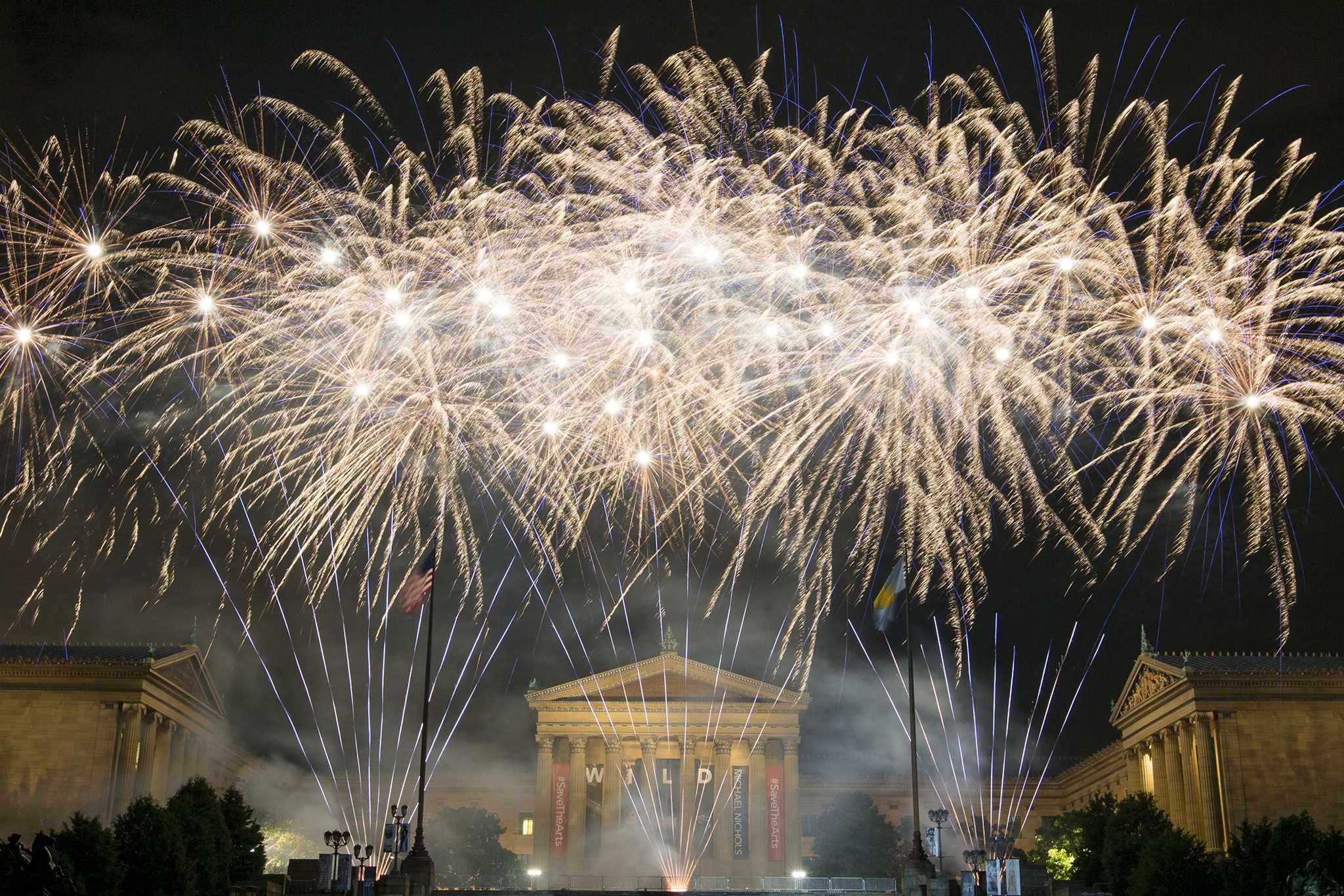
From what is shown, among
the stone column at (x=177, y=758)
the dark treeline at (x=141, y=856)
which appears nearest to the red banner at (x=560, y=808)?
the stone column at (x=177, y=758)

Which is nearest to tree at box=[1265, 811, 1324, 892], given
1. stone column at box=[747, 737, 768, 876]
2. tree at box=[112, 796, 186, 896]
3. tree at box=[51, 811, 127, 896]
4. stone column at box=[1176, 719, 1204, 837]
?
stone column at box=[1176, 719, 1204, 837]

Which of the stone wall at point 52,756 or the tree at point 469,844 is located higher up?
the stone wall at point 52,756

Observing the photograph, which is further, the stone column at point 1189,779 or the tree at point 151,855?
the stone column at point 1189,779

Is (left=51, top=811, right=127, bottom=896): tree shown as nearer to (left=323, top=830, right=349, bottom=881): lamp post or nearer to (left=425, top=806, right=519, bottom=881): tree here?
(left=323, top=830, right=349, bottom=881): lamp post

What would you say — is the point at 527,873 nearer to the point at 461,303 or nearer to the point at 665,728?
the point at 665,728

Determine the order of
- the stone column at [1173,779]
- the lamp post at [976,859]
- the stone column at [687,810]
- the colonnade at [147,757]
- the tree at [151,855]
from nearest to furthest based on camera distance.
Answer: the tree at [151,855] < the lamp post at [976,859] < the colonnade at [147,757] < the stone column at [1173,779] < the stone column at [687,810]

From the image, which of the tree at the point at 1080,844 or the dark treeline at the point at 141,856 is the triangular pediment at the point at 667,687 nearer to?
the tree at the point at 1080,844

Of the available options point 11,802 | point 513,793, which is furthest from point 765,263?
point 513,793
